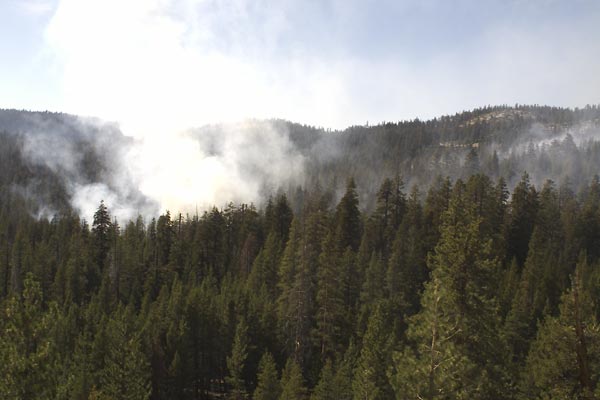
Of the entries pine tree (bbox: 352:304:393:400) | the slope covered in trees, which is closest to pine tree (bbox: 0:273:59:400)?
the slope covered in trees

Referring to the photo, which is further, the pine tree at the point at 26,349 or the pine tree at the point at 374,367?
the pine tree at the point at 374,367

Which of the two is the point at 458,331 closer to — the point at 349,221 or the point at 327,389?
the point at 327,389

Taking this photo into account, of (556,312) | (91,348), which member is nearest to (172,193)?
(91,348)

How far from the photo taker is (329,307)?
3791 cm

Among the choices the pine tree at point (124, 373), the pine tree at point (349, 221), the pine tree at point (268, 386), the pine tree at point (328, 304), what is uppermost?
the pine tree at point (349, 221)

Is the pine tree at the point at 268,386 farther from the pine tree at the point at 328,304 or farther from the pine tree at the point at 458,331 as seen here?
the pine tree at the point at 458,331

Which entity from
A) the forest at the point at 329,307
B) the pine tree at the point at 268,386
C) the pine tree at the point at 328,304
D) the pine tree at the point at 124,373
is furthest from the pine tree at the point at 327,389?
the pine tree at the point at 124,373

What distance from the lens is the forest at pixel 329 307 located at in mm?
16594

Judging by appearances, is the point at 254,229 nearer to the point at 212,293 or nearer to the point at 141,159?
the point at 212,293

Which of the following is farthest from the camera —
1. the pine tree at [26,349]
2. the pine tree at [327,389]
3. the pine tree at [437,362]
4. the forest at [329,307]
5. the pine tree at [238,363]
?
the pine tree at [238,363]

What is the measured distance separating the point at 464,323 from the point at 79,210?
160 m

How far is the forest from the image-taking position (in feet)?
54.4

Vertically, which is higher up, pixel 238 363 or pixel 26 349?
pixel 26 349

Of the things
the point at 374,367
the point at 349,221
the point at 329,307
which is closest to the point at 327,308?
the point at 329,307
